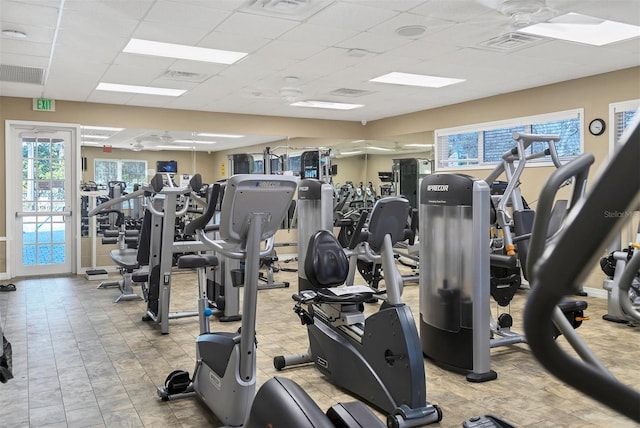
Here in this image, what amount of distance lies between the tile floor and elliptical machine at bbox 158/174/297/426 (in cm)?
30

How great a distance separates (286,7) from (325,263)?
2.00 metres

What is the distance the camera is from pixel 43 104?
772 cm

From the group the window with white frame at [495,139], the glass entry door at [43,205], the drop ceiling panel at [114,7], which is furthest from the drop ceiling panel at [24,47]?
the window with white frame at [495,139]

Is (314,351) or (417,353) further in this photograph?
(314,351)

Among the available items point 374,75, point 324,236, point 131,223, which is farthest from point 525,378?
point 131,223

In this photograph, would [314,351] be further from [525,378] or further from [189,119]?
[189,119]

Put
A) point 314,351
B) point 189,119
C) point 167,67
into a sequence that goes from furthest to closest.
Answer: point 189,119
point 167,67
point 314,351

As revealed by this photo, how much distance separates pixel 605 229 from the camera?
1.60ft

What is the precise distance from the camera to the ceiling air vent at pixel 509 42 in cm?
475

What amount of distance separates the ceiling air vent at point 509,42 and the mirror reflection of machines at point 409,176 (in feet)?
14.1

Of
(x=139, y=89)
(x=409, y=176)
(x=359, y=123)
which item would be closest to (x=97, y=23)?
(x=139, y=89)

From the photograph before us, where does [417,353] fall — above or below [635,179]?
below

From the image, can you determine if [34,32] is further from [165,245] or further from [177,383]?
[177,383]

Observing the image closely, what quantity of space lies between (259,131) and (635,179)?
9221 mm
